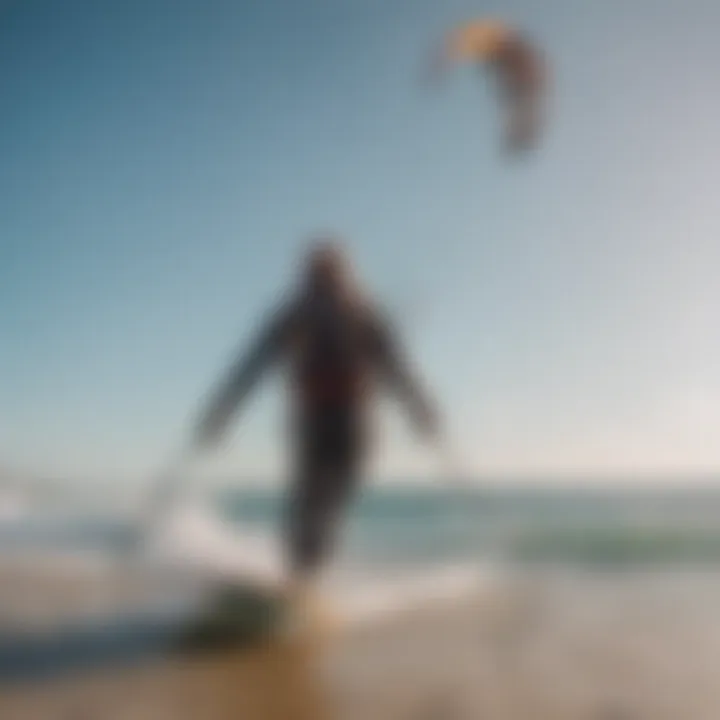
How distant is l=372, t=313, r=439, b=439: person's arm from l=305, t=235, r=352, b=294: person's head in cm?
6

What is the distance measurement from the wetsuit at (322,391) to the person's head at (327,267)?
0.02m

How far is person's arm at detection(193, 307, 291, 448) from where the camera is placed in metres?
1.22

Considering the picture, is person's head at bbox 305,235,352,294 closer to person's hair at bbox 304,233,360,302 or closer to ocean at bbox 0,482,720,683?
person's hair at bbox 304,233,360,302

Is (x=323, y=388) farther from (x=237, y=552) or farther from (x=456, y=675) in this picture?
(x=456, y=675)

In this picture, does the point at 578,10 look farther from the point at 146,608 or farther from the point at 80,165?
the point at 146,608

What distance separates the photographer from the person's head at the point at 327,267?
1.22m

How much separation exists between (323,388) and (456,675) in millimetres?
378

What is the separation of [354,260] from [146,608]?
49 centimetres

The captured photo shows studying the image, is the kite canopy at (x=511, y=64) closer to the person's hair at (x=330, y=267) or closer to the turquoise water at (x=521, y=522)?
the person's hair at (x=330, y=267)

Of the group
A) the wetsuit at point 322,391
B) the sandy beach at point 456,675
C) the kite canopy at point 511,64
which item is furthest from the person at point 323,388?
the kite canopy at point 511,64

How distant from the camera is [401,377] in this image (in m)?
1.21

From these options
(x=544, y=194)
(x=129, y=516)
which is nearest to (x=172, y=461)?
(x=129, y=516)

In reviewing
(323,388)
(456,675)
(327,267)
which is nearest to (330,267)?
(327,267)

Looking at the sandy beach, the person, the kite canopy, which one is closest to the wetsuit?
the person
